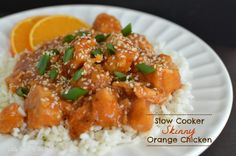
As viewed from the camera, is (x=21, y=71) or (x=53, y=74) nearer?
(x=53, y=74)

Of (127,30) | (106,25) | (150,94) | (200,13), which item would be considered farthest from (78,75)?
(200,13)

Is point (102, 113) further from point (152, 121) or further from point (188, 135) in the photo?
point (188, 135)

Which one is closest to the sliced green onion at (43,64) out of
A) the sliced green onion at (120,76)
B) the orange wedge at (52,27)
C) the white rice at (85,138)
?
the white rice at (85,138)

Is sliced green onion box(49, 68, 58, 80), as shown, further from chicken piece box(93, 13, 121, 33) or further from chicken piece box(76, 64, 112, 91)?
chicken piece box(93, 13, 121, 33)

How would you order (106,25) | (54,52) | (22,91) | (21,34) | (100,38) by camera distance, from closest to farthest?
(22,91) < (54,52) < (100,38) < (106,25) < (21,34)

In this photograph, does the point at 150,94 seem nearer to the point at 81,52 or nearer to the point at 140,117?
the point at 140,117

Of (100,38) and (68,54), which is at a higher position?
(100,38)

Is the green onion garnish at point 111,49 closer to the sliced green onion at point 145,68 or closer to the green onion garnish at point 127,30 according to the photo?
the sliced green onion at point 145,68
